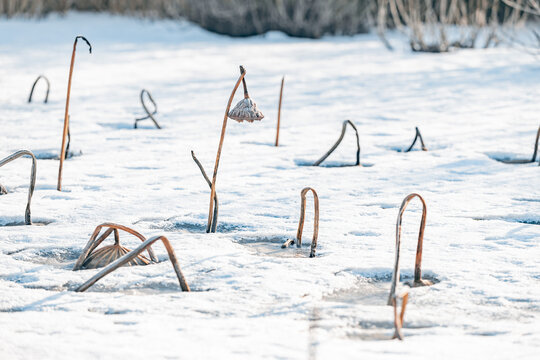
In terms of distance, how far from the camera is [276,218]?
8.56 ft

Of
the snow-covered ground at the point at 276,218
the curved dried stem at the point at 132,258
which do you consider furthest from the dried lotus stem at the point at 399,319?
the curved dried stem at the point at 132,258

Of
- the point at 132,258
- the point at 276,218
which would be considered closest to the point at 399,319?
the point at 132,258

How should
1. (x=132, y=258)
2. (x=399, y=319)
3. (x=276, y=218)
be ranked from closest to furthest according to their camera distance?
(x=399, y=319) → (x=132, y=258) → (x=276, y=218)

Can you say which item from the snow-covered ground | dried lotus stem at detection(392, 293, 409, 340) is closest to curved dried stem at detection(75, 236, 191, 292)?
the snow-covered ground

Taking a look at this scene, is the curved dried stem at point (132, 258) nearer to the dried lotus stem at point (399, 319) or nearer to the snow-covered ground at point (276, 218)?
the snow-covered ground at point (276, 218)

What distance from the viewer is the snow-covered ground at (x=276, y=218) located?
158 cm

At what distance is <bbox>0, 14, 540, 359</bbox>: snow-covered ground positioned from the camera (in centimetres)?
158

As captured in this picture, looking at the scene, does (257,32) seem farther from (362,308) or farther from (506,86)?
(362,308)

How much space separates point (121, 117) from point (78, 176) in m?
1.53

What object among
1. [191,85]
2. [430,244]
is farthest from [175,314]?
[191,85]

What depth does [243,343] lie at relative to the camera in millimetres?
1521

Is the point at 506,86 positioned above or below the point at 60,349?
above

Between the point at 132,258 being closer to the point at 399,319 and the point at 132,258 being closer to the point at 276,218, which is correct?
the point at 399,319

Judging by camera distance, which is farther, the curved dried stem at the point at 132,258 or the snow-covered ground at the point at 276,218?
the curved dried stem at the point at 132,258
